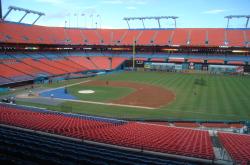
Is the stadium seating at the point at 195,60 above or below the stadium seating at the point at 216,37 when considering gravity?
below

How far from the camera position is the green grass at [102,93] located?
3762 cm

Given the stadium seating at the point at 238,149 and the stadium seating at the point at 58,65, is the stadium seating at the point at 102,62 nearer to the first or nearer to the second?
the stadium seating at the point at 58,65

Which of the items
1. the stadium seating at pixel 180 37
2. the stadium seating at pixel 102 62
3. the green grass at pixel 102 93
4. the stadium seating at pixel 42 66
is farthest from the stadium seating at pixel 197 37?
the stadium seating at pixel 42 66

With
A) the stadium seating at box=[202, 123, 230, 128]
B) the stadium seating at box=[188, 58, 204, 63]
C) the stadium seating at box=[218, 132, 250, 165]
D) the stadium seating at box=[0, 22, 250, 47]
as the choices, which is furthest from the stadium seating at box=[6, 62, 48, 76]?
the stadium seating at box=[218, 132, 250, 165]

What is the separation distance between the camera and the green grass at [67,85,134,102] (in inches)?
1481

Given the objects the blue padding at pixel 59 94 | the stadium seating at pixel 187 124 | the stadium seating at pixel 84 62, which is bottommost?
the stadium seating at pixel 187 124

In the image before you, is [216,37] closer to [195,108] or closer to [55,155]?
[195,108]

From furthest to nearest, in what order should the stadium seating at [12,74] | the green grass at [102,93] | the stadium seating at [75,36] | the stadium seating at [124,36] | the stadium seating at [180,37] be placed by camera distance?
1. the stadium seating at [75,36]
2. the stadium seating at [180,37]
3. the stadium seating at [124,36]
4. the stadium seating at [12,74]
5. the green grass at [102,93]

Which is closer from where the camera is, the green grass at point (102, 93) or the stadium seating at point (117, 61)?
the green grass at point (102, 93)

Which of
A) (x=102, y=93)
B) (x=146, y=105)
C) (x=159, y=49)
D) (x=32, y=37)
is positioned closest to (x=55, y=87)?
(x=102, y=93)

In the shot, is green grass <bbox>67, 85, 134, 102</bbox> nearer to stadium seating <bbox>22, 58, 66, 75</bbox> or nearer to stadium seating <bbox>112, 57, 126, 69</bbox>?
stadium seating <bbox>22, 58, 66, 75</bbox>

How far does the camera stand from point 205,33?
264 feet

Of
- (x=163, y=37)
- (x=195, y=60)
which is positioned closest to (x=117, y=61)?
(x=163, y=37)

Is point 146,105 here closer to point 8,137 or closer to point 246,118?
point 246,118
